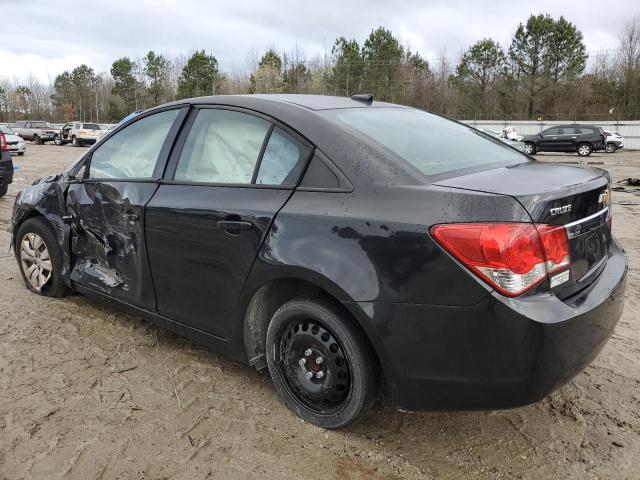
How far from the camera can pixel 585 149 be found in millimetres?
27188

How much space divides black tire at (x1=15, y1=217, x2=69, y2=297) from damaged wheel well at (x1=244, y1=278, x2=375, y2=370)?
206 centimetres

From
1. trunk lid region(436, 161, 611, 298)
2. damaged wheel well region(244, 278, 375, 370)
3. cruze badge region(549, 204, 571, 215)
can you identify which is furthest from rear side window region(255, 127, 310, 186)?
cruze badge region(549, 204, 571, 215)

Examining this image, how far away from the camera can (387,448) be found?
2.54 metres

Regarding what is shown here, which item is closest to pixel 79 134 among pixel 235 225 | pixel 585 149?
pixel 585 149

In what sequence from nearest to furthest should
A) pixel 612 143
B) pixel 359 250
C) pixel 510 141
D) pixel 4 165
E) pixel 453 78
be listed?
pixel 359 250, pixel 4 165, pixel 510 141, pixel 612 143, pixel 453 78

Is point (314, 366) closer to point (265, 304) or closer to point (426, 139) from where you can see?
point (265, 304)

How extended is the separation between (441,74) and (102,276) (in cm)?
5690

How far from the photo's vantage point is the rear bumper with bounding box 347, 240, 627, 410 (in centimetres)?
202

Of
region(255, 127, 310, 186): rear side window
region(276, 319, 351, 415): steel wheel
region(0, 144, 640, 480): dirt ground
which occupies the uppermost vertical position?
region(255, 127, 310, 186): rear side window

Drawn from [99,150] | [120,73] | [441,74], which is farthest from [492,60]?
[99,150]

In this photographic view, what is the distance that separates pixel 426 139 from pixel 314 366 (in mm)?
1334

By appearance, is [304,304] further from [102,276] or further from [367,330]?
[102,276]

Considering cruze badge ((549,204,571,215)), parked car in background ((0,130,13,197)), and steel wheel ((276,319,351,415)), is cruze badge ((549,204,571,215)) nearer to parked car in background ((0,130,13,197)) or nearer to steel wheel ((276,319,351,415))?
steel wheel ((276,319,351,415))

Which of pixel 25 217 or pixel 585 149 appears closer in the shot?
pixel 25 217
